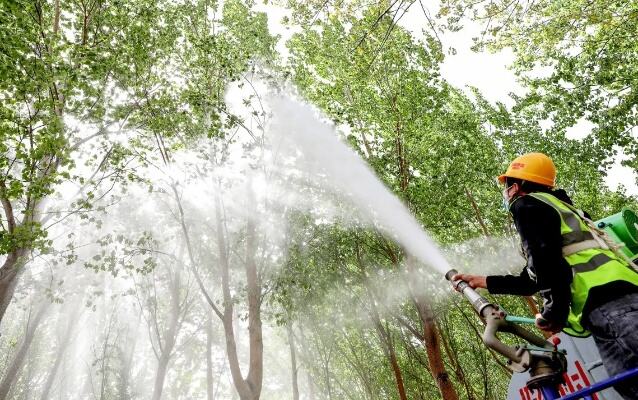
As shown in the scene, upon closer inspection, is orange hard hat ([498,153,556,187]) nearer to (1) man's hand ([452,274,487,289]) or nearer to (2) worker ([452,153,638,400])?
(2) worker ([452,153,638,400])

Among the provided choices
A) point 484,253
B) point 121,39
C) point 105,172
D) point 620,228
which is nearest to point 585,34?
point 484,253

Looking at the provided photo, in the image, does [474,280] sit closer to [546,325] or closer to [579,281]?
[546,325]

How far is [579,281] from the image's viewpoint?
2.39m

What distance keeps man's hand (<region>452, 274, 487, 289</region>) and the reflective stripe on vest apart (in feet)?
2.57

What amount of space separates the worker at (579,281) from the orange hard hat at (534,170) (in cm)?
41

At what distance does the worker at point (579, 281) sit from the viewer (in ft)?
7.26

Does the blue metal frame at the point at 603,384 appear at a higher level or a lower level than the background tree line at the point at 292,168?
lower

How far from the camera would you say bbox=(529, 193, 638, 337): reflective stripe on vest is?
2.31 metres

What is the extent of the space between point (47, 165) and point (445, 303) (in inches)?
595

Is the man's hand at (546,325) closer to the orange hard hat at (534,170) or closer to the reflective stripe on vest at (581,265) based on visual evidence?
the reflective stripe on vest at (581,265)

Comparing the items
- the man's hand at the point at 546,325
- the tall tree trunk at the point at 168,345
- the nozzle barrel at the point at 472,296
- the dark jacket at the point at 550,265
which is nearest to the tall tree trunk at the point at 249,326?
the nozzle barrel at the point at 472,296

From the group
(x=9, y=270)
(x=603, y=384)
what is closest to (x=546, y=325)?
(x=603, y=384)

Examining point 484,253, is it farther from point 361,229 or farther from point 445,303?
point 361,229

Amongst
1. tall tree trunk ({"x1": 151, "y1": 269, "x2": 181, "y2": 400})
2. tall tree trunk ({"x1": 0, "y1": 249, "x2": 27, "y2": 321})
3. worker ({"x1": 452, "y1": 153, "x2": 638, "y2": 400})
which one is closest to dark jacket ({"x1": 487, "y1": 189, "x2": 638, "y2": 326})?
worker ({"x1": 452, "y1": 153, "x2": 638, "y2": 400})
